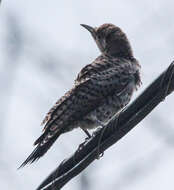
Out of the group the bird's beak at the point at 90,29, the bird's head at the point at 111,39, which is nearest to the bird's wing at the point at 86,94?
the bird's head at the point at 111,39

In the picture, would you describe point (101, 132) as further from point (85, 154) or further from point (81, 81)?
point (81, 81)

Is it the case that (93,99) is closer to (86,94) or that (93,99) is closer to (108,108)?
(86,94)

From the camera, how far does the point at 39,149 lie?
23.0 feet

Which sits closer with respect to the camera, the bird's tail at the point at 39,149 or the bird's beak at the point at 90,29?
the bird's tail at the point at 39,149

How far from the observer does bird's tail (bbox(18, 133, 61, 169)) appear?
22.2 feet

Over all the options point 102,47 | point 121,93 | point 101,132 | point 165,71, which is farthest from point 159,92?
point 102,47

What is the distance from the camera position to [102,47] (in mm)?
10148

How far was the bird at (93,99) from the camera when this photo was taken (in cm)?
734

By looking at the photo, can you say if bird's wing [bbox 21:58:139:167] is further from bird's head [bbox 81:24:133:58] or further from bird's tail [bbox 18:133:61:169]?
bird's head [bbox 81:24:133:58]

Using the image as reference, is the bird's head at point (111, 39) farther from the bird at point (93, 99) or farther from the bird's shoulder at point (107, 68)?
the bird's shoulder at point (107, 68)

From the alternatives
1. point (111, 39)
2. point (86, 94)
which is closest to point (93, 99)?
point (86, 94)

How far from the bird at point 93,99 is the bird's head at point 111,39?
0.43 meters

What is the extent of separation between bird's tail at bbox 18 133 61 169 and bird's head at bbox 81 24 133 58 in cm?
271

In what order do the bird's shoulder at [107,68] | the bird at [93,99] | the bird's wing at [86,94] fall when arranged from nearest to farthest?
the bird at [93,99]
the bird's wing at [86,94]
the bird's shoulder at [107,68]
